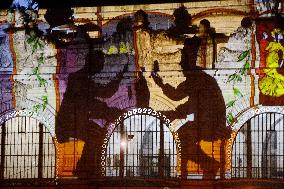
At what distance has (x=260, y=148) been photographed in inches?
651

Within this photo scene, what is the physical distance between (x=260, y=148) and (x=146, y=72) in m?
4.35

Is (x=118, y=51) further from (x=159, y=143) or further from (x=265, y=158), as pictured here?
(x=265, y=158)

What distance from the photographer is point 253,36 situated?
Answer: 1634 cm

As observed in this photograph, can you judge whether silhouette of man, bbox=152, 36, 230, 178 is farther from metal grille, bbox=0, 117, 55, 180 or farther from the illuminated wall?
metal grille, bbox=0, 117, 55, 180

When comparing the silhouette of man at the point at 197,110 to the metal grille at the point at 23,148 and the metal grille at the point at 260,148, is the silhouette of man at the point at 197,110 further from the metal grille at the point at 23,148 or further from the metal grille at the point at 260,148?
the metal grille at the point at 23,148

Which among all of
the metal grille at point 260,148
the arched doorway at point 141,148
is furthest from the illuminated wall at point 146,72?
the metal grille at point 260,148

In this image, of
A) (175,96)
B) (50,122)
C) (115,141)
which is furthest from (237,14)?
(50,122)

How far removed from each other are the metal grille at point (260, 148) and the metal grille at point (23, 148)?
252 inches

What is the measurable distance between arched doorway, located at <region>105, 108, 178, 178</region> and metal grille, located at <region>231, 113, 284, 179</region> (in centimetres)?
209

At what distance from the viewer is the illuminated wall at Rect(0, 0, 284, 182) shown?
53.7ft

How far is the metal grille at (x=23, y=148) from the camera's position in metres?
17.9

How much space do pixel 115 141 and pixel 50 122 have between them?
7.46 ft

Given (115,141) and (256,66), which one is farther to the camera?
(115,141)

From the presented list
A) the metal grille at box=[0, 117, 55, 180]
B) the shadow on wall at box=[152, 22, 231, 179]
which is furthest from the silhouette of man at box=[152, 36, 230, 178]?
the metal grille at box=[0, 117, 55, 180]
